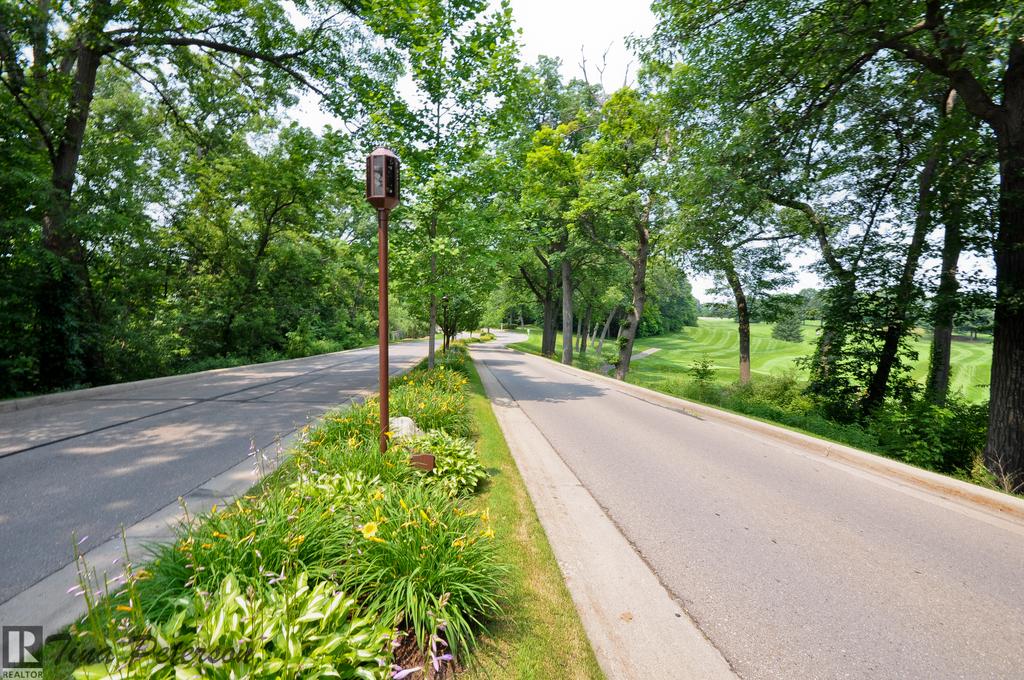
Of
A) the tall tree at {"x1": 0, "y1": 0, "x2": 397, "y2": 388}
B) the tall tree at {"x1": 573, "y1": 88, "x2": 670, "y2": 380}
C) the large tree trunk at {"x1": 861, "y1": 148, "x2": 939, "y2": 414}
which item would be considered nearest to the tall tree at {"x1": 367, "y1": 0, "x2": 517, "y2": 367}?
the tall tree at {"x1": 0, "y1": 0, "x2": 397, "y2": 388}

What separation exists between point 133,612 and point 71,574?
174cm

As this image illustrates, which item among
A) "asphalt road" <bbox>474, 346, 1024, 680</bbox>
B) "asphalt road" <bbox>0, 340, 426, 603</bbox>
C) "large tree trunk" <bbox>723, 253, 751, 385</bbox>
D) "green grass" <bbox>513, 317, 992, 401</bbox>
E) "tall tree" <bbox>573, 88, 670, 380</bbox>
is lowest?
"green grass" <bbox>513, 317, 992, 401</bbox>

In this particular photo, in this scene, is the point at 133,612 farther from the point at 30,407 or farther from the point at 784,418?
the point at 784,418

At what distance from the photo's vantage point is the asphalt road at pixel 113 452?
3.26 meters

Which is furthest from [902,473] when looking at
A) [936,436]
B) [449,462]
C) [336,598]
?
[336,598]

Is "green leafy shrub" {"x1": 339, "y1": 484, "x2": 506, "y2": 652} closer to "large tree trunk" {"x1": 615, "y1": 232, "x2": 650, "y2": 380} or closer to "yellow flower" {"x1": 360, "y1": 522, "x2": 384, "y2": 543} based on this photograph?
"yellow flower" {"x1": 360, "y1": 522, "x2": 384, "y2": 543}

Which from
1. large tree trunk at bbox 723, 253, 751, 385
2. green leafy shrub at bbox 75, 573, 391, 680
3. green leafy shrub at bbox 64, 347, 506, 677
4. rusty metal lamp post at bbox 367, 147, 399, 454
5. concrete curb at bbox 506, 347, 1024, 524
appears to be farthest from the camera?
large tree trunk at bbox 723, 253, 751, 385

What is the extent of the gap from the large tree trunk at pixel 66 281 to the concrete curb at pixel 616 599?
11539mm

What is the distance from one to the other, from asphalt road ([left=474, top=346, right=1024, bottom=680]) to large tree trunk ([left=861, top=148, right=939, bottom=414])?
6284 millimetres

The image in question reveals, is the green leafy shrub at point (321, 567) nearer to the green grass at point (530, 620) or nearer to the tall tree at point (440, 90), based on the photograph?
the green grass at point (530, 620)

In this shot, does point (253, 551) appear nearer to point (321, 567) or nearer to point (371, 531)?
point (321, 567)

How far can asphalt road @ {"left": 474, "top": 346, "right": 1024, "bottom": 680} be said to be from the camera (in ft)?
7.93

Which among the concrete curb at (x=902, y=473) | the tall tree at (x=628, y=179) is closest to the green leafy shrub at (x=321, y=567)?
the concrete curb at (x=902, y=473)

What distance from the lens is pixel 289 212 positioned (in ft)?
55.0
